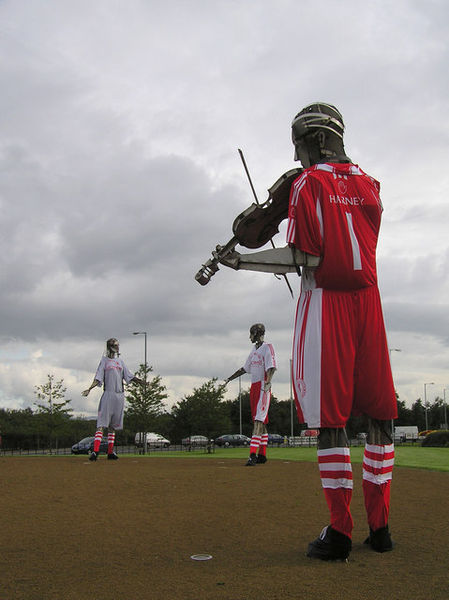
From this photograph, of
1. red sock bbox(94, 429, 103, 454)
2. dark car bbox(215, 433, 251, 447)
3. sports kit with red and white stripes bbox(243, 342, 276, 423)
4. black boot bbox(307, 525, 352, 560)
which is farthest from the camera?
dark car bbox(215, 433, 251, 447)

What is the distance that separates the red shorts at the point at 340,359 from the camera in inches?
147

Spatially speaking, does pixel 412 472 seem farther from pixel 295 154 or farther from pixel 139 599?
pixel 139 599

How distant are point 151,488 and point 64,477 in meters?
1.87

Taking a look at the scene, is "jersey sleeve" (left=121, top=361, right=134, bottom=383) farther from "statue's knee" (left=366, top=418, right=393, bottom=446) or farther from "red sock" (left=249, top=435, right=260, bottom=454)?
"statue's knee" (left=366, top=418, right=393, bottom=446)

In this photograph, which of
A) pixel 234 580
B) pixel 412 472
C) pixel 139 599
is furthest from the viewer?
pixel 412 472

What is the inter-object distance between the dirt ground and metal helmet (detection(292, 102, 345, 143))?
3.01m

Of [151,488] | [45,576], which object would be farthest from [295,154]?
[151,488]

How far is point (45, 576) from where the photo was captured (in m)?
3.16

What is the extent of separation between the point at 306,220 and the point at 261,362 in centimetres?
782

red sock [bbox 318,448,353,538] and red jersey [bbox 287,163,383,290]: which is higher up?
red jersey [bbox 287,163,383,290]

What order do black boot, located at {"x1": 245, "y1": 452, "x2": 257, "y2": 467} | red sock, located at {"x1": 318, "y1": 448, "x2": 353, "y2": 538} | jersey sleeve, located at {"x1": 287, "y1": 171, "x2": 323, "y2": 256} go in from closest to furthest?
1. red sock, located at {"x1": 318, "y1": 448, "x2": 353, "y2": 538}
2. jersey sleeve, located at {"x1": 287, "y1": 171, "x2": 323, "y2": 256}
3. black boot, located at {"x1": 245, "y1": 452, "x2": 257, "y2": 467}

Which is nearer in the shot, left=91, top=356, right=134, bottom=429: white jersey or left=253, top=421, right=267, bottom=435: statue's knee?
left=253, top=421, right=267, bottom=435: statue's knee

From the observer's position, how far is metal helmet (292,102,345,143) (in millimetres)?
4305

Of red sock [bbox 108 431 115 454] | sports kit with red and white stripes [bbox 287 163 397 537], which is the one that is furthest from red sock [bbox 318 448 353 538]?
red sock [bbox 108 431 115 454]
